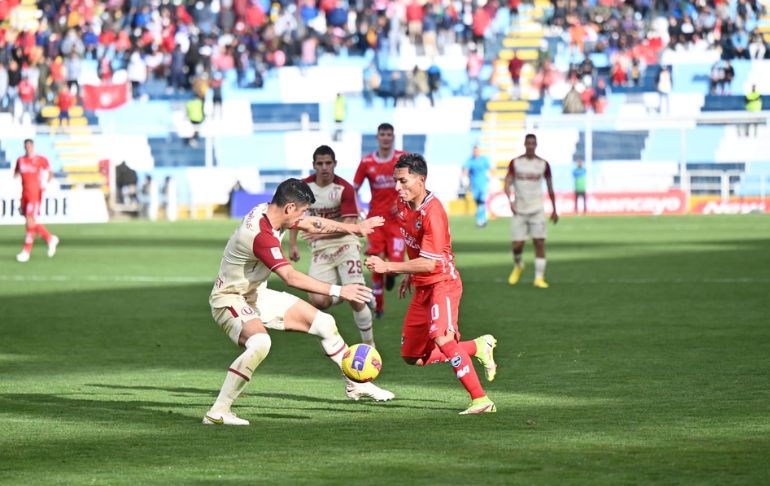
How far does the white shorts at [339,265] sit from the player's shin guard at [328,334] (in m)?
Result: 3.84

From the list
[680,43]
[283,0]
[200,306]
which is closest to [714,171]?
[680,43]

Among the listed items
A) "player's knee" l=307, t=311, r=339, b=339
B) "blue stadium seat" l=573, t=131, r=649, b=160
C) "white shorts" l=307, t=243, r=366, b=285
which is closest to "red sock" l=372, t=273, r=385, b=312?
"white shorts" l=307, t=243, r=366, b=285

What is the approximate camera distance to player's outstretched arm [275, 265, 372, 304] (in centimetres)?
1020

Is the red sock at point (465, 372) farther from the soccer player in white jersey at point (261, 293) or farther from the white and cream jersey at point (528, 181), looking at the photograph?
the white and cream jersey at point (528, 181)

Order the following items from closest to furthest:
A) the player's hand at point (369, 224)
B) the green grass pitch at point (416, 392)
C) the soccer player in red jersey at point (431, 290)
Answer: the green grass pitch at point (416, 392), the soccer player in red jersey at point (431, 290), the player's hand at point (369, 224)

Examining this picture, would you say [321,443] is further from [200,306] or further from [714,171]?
[714,171]

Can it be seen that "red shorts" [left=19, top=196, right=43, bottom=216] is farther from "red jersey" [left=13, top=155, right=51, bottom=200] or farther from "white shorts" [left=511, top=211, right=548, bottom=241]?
"white shorts" [left=511, top=211, right=548, bottom=241]

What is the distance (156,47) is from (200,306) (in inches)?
1480

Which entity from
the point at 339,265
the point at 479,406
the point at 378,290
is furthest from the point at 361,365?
the point at 378,290

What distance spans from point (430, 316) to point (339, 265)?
4.60 meters

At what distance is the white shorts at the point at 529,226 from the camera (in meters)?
23.4

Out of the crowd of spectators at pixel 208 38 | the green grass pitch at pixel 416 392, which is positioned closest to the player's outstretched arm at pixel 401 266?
the green grass pitch at pixel 416 392

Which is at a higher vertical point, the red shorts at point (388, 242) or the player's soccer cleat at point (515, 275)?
the red shorts at point (388, 242)

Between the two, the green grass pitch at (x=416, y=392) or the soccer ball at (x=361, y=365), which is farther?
the soccer ball at (x=361, y=365)
